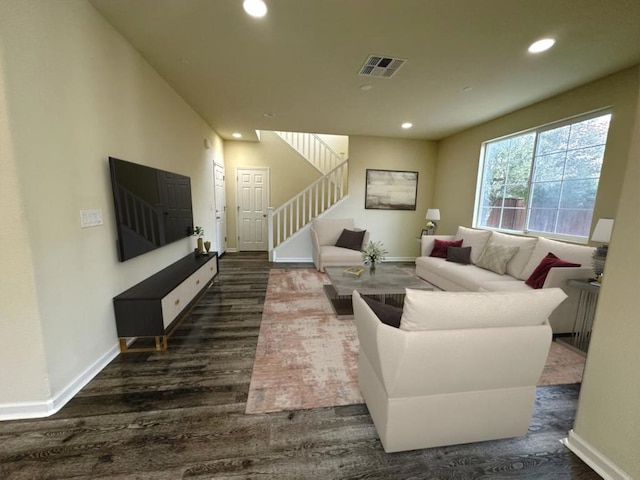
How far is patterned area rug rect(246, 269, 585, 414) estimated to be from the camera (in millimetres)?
1744

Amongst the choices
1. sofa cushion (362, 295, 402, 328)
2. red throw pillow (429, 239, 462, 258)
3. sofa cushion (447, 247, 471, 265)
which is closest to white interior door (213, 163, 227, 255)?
red throw pillow (429, 239, 462, 258)

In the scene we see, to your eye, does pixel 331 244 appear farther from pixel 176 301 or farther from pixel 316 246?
pixel 176 301

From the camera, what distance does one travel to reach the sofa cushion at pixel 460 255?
12.7ft

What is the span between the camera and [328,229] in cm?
509

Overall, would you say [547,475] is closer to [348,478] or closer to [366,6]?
[348,478]

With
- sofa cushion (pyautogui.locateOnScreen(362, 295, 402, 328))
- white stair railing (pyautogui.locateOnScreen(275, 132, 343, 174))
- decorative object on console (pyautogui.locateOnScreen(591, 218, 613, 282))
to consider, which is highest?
white stair railing (pyautogui.locateOnScreen(275, 132, 343, 174))

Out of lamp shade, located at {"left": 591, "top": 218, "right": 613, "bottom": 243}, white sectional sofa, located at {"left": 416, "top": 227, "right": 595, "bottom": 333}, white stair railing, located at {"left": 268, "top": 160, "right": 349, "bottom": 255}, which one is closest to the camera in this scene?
lamp shade, located at {"left": 591, "top": 218, "right": 613, "bottom": 243}

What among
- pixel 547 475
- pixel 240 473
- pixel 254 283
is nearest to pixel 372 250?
pixel 254 283

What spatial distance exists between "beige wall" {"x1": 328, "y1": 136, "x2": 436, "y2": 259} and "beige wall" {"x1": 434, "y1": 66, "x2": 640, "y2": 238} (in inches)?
11.2

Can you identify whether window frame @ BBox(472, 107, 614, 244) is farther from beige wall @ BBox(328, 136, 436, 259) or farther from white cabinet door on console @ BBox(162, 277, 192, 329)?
white cabinet door on console @ BBox(162, 277, 192, 329)

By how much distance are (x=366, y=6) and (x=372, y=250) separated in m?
2.48

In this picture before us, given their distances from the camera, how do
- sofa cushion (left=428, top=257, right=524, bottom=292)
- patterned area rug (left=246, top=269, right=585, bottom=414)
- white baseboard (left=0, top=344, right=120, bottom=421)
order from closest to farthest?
1. white baseboard (left=0, top=344, right=120, bottom=421)
2. patterned area rug (left=246, top=269, right=585, bottom=414)
3. sofa cushion (left=428, top=257, right=524, bottom=292)

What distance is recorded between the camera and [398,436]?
4.32 feet

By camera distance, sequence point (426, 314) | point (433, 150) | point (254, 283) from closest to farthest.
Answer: point (426, 314) < point (254, 283) < point (433, 150)
